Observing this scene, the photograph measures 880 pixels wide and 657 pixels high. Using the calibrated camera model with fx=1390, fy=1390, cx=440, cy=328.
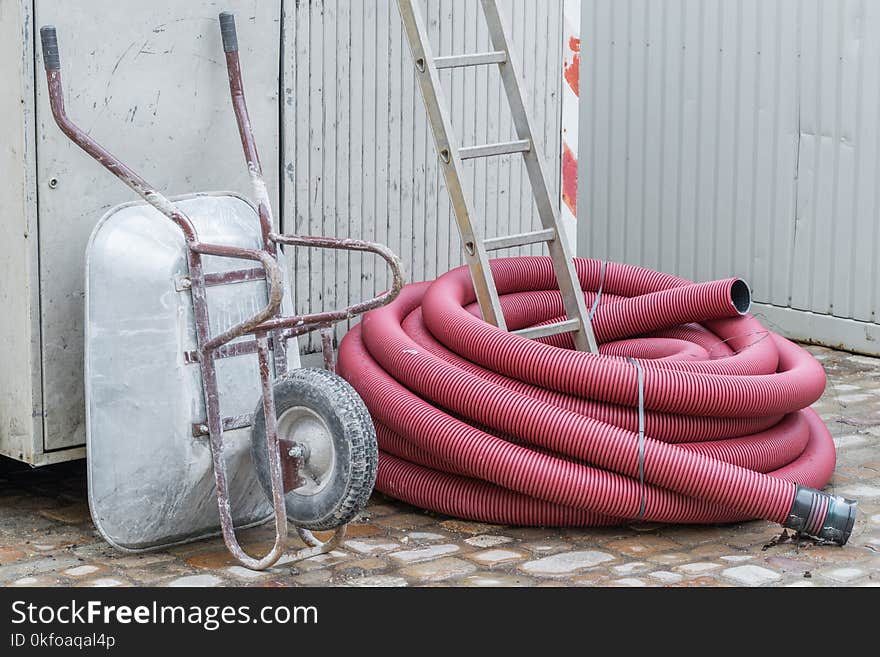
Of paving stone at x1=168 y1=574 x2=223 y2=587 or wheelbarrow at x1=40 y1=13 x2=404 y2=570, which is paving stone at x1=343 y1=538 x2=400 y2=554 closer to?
wheelbarrow at x1=40 y1=13 x2=404 y2=570

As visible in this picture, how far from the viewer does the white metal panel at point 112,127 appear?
15.4 ft

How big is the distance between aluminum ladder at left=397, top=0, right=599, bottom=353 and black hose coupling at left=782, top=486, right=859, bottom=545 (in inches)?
51.9

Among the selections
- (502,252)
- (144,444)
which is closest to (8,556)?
(144,444)

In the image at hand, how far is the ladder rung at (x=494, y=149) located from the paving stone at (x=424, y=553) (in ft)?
5.16

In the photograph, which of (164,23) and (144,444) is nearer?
(144,444)

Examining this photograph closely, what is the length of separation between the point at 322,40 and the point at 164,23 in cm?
85

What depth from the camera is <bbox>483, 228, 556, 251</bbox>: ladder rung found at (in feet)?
18.0

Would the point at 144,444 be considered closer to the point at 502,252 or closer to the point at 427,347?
the point at 427,347

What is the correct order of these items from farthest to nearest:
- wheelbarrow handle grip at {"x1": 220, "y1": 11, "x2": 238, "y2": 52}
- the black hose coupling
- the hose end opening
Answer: the hose end opening < wheelbarrow handle grip at {"x1": 220, "y1": 11, "x2": 238, "y2": 52} < the black hose coupling

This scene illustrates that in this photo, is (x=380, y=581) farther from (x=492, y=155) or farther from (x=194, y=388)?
(x=492, y=155)

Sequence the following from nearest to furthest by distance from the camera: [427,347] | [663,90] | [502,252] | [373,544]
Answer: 1. [373,544]
2. [427,347]
3. [502,252]
4. [663,90]

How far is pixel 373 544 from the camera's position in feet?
15.6

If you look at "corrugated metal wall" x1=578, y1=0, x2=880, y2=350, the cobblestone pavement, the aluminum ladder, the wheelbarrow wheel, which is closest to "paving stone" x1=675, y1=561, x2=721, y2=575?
the cobblestone pavement

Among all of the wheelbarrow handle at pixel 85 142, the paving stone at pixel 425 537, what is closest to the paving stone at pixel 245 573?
the paving stone at pixel 425 537
